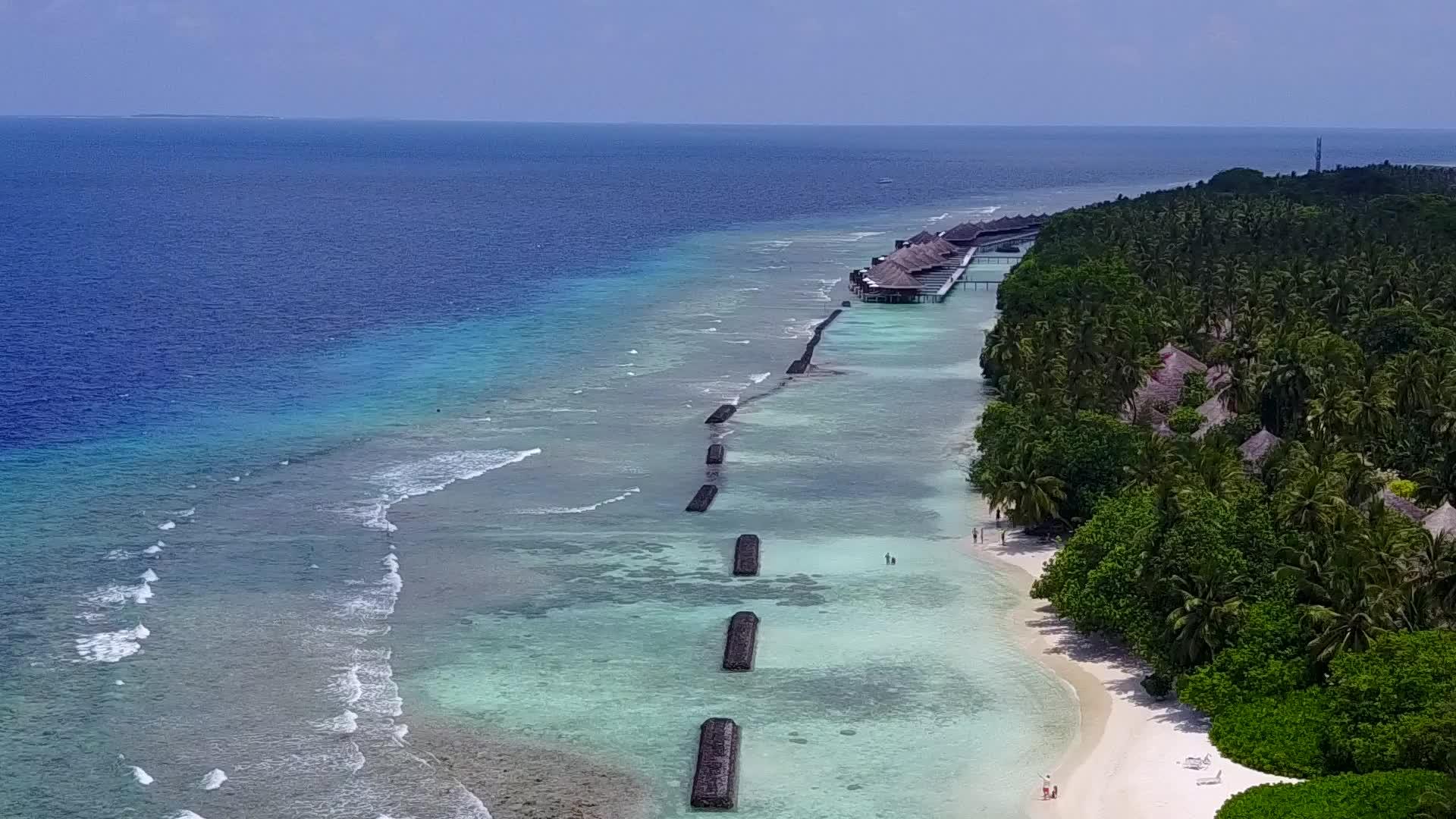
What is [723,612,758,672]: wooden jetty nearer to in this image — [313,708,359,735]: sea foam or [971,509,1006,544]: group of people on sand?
[313,708,359,735]: sea foam

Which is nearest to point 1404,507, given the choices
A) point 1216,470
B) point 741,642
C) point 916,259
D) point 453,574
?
point 1216,470

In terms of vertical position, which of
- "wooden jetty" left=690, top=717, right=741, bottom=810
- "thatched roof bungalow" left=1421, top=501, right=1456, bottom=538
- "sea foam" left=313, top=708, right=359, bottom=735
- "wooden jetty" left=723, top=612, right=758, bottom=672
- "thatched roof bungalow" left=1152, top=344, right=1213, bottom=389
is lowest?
"sea foam" left=313, top=708, right=359, bottom=735

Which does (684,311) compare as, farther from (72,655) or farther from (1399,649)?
(1399,649)

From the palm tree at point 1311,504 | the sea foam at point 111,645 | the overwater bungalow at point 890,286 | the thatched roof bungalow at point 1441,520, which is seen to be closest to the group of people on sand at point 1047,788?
the palm tree at point 1311,504

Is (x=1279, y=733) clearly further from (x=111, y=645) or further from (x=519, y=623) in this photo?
(x=111, y=645)

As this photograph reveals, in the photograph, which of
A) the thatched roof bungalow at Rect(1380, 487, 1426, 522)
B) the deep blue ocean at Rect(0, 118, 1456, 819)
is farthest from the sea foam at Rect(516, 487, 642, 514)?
the thatched roof bungalow at Rect(1380, 487, 1426, 522)

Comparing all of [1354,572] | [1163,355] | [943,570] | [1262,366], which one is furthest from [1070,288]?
[1354,572]

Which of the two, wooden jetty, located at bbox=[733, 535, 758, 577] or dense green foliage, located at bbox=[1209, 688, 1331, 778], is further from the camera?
wooden jetty, located at bbox=[733, 535, 758, 577]
